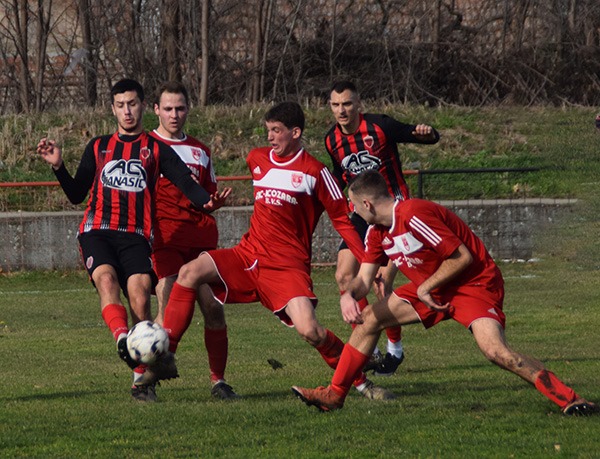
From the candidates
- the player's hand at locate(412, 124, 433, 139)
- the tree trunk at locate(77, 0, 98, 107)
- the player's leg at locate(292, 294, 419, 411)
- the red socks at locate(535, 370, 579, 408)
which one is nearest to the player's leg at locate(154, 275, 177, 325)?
the player's leg at locate(292, 294, 419, 411)

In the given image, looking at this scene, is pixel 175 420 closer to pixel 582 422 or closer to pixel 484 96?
pixel 582 422

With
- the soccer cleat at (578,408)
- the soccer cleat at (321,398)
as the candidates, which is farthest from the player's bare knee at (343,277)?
the soccer cleat at (578,408)

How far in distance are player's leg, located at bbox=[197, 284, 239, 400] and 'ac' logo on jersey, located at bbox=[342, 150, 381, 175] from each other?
191 cm

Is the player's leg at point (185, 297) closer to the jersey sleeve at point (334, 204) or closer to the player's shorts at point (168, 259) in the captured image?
the jersey sleeve at point (334, 204)

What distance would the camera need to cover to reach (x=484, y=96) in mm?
25719

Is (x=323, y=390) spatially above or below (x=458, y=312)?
below

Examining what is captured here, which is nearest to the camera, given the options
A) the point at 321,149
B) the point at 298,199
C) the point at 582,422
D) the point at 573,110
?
the point at 582,422

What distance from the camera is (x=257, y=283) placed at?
730 centimetres

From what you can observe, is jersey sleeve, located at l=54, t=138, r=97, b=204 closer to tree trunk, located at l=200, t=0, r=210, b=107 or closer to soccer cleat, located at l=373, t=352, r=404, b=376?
soccer cleat, located at l=373, t=352, r=404, b=376

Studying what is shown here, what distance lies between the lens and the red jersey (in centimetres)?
833

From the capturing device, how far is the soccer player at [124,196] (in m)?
7.44

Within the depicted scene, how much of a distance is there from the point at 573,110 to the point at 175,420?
19.3 metres

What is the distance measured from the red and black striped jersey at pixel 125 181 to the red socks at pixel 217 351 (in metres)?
0.77

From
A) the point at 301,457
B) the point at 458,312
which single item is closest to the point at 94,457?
the point at 301,457
